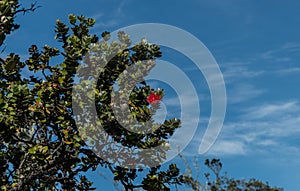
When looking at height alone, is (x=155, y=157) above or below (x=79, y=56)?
below

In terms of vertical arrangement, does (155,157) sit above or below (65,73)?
below

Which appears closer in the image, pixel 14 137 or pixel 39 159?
pixel 39 159

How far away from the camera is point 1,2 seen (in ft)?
31.4

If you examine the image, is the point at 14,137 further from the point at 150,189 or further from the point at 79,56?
the point at 150,189

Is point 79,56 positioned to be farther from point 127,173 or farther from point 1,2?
point 127,173

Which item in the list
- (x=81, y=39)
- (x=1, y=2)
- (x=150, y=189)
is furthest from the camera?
(x=81, y=39)

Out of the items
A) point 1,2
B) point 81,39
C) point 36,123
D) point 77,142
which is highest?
point 81,39

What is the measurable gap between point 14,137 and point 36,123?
2.10 ft

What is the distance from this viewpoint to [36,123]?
1077cm

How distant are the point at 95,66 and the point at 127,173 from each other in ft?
9.23

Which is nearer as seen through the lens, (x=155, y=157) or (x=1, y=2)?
(x=1, y=2)

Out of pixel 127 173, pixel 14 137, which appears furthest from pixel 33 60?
pixel 127 173

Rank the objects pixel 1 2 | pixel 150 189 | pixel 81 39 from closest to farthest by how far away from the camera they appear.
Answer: pixel 1 2 < pixel 150 189 < pixel 81 39

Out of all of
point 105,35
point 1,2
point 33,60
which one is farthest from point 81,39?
point 1,2
